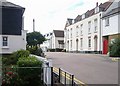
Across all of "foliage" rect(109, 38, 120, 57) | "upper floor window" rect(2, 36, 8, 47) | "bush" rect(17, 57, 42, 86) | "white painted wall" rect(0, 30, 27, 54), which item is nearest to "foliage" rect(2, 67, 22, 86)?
"bush" rect(17, 57, 42, 86)

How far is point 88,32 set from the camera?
1839 inches

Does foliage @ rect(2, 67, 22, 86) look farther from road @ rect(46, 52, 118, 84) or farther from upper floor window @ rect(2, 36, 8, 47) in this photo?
upper floor window @ rect(2, 36, 8, 47)

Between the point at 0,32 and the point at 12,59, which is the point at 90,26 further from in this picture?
the point at 12,59

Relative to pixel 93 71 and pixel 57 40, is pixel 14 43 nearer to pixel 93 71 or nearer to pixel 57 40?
pixel 93 71

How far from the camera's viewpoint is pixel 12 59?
66.6 feet

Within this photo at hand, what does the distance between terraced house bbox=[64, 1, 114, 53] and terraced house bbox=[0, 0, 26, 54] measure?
58.8 ft

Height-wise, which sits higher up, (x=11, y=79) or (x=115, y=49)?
(x=115, y=49)

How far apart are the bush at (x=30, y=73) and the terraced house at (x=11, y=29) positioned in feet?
49.4

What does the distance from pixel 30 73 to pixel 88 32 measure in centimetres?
3752

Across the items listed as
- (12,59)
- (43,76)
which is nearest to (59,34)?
(12,59)

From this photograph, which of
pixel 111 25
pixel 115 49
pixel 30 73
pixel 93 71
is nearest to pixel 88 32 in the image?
pixel 111 25

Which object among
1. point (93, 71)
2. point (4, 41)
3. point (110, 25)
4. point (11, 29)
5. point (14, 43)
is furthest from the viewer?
point (110, 25)

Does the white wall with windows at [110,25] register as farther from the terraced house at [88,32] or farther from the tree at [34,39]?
the tree at [34,39]

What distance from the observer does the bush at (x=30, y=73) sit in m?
9.98
